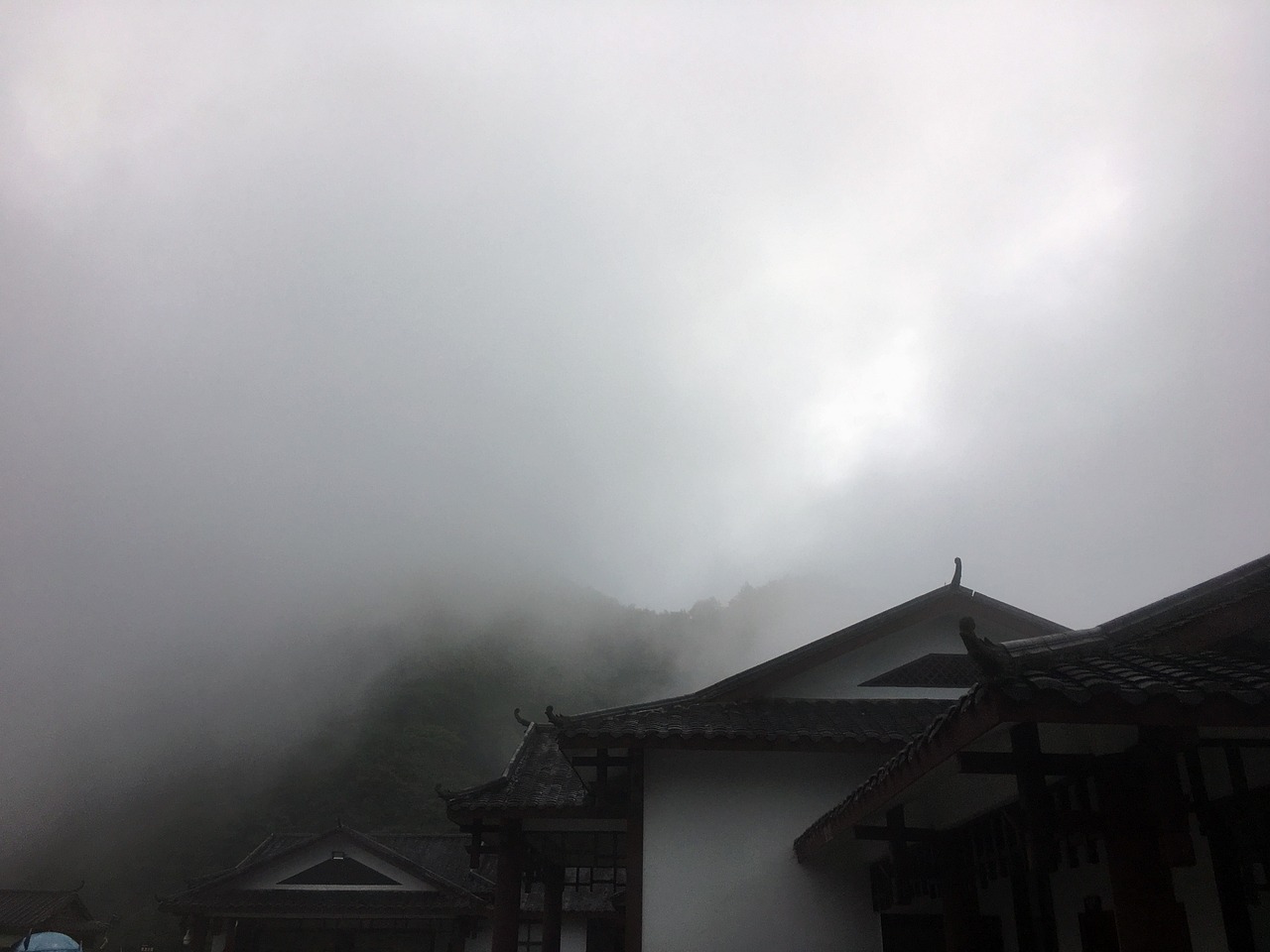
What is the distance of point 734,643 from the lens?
88.1 meters

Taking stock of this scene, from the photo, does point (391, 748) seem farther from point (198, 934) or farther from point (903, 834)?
point (903, 834)

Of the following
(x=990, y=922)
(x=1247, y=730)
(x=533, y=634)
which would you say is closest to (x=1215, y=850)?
(x=1247, y=730)

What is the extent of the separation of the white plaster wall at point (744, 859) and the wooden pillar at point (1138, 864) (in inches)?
230

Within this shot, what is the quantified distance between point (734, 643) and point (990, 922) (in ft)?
264

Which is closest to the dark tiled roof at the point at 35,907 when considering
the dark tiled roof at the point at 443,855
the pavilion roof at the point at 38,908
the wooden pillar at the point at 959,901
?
the pavilion roof at the point at 38,908

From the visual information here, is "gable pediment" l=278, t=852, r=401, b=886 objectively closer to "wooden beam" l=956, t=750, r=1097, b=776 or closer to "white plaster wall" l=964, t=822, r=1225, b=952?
"white plaster wall" l=964, t=822, r=1225, b=952

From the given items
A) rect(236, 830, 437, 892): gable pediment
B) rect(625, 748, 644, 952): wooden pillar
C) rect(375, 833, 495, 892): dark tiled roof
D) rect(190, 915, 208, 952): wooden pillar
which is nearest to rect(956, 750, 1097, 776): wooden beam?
rect(625, 748, 644, 952): wooden pillar

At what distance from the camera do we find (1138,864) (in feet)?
16.0

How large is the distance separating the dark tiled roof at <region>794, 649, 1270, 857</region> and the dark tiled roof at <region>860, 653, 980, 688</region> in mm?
6849

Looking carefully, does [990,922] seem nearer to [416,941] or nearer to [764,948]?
[764,948]

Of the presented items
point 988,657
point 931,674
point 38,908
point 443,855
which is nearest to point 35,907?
point 38,908

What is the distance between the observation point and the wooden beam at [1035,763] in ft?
17.3

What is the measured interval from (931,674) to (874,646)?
2.81 feet

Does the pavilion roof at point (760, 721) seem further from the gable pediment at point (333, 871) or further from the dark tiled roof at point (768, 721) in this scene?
the gable pediment at point (333, 871)
